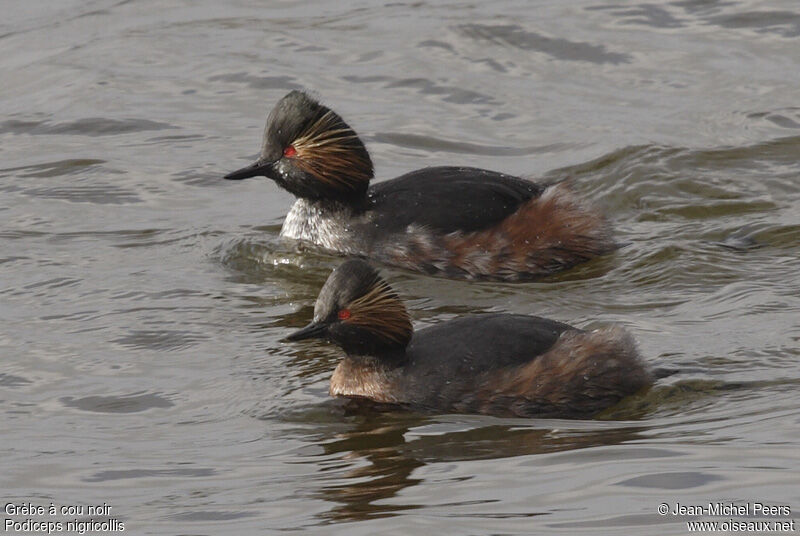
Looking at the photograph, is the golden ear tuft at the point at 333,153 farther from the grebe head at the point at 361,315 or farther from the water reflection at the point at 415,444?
the water reflection at the point at 415,444

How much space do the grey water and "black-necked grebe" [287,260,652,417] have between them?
154 mm

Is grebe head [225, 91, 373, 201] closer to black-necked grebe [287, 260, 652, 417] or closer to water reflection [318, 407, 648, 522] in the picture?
black-necked grebe [287, 260, 652, 417]

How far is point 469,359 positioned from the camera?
7.48 metres

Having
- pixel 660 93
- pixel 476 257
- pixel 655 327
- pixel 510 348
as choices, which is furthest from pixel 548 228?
pixel 660 93

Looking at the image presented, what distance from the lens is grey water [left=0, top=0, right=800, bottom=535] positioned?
6438mm

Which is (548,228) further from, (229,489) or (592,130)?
(229,489)

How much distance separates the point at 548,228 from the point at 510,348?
108 inches

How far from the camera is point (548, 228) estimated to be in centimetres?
1014

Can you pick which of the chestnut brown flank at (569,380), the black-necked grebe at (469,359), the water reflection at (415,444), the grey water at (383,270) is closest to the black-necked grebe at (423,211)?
the grey water at (383,270)

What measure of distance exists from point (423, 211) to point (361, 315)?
255 centimetres

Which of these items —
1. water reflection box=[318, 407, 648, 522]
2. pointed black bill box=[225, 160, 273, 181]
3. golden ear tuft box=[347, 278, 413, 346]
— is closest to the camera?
water reflection box=[318, 407, 648, 522]

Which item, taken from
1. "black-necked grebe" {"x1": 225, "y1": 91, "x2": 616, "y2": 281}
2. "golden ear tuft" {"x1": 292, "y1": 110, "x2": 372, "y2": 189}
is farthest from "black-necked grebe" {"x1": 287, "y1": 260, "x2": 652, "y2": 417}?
"golden ear tuft" {"x1": 292, "y1": 110, "x2": 372, "y2": 189}

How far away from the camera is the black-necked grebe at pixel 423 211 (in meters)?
10.1

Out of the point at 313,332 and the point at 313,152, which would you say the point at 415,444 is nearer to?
the point at 313,332
